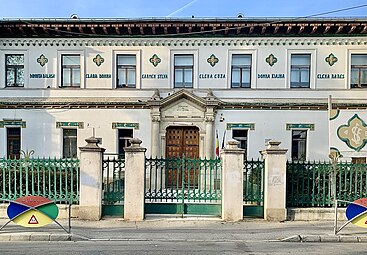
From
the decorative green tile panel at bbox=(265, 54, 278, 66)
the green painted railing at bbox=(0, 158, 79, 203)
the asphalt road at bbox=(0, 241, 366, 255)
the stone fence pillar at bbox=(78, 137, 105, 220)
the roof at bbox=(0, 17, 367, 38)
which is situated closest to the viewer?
the asphalt road at bbox=(0, 241, 366, 255)

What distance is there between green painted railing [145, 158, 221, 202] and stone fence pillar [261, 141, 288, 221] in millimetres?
1560

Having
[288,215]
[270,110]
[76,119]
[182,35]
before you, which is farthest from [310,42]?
[76,119]

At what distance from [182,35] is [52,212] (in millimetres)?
12431

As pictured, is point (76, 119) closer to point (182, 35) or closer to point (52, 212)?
point (182, 35)

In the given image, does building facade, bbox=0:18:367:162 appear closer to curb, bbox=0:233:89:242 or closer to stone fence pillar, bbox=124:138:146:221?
stone fence pillar, bbox=124:138:146:221

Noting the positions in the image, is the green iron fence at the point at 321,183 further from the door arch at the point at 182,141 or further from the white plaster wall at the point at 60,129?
the white plaster wall at the point at 60,129

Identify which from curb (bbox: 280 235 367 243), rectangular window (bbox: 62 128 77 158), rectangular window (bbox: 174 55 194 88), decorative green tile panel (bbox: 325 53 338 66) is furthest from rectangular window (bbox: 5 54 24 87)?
decorative green tile panel (bbox: 325 53 338 66)

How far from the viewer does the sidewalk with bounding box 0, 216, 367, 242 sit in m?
8.60

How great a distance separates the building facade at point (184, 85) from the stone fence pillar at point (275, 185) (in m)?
7.19

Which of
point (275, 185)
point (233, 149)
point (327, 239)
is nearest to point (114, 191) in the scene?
point (233, 149)

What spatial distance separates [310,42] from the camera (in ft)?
59.2

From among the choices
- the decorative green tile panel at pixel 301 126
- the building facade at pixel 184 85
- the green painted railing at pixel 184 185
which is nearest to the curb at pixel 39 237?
the green painted railing at pixel 184 185

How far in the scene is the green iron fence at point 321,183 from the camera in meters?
11.0

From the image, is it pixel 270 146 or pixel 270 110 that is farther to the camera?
pixel 270 110
